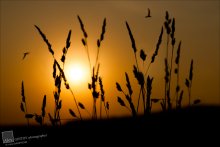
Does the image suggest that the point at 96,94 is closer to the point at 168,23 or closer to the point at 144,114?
the point at 144,114

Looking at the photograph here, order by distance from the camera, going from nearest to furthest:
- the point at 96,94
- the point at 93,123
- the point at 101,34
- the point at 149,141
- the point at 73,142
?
the point at 149,141 → the point at 73,142 → the point at 93,123 → the point at 96,94 → the point at 101,34

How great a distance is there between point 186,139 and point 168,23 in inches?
41.4

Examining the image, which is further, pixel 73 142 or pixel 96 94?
→ pixel 96 94

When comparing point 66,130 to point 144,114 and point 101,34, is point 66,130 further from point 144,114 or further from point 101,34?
point 101,34

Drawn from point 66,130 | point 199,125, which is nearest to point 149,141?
point 199,125

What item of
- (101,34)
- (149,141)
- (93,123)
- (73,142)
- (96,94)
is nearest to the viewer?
(149,141)

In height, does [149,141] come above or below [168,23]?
below

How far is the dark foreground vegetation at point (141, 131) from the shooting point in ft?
6.37

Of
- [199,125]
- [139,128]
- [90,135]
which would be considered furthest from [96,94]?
[199,125]

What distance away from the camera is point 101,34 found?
8.71 ft

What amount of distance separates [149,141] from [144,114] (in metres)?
0.26

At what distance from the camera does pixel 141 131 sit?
196 cm

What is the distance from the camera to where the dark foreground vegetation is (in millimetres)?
1940

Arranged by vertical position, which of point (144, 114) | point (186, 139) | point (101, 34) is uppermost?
point (101, 34)
